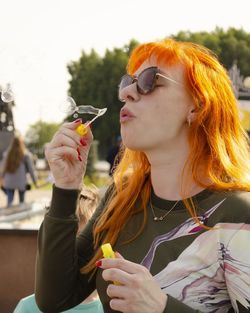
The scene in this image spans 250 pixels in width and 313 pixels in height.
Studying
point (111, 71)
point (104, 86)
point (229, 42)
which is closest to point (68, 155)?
point (229, 42)

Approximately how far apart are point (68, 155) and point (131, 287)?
51 cm

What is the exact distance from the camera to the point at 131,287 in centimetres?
132

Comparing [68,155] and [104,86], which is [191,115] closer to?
[68,155]

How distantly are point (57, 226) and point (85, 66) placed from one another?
49.1 m

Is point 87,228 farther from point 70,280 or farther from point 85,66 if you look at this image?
point 85,66

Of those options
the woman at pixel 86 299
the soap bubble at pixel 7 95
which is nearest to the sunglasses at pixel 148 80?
the woman at pixel 86 299

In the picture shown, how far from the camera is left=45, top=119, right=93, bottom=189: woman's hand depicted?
1.63 m

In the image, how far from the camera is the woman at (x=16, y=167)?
28.2 feet

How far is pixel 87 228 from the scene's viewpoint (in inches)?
71.1

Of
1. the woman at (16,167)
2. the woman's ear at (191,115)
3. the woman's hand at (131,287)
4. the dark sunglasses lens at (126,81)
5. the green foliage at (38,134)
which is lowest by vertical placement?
the green foliage at (38,134)

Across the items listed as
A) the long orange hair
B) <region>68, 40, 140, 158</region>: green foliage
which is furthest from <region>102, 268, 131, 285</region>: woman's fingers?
<region>68, 40, 140, 158</region>: green foliage

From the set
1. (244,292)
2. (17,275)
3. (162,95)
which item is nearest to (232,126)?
(162,95)

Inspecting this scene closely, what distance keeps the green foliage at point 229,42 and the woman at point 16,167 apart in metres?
33.4

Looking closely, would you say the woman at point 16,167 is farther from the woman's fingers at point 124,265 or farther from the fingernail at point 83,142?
the woman's fingers at point 124,265
